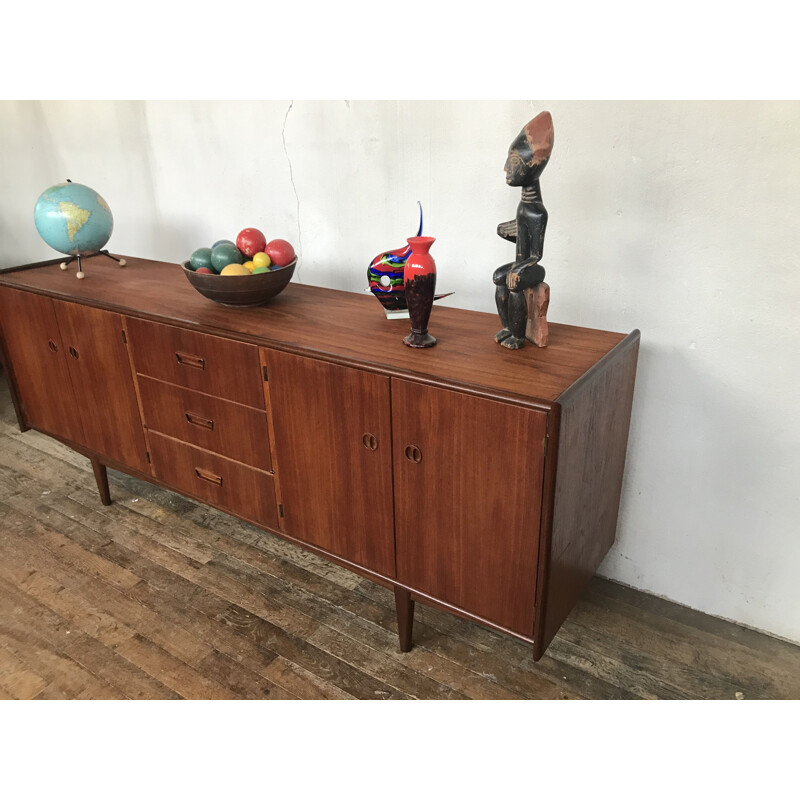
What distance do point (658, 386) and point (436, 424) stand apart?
27.6 inches

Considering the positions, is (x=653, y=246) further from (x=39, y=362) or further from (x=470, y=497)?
(x=39, y=362)

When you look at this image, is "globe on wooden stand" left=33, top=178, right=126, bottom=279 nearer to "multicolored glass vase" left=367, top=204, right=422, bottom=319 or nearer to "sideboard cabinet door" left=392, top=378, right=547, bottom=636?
"multicolored glass vase" left=367, top=204, right=422, bottom=319

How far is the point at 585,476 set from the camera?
159 cm

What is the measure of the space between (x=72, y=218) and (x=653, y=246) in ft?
6.34

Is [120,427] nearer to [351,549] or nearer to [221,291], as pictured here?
[221,291]

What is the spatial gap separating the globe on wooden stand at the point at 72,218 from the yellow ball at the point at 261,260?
31.3 inches

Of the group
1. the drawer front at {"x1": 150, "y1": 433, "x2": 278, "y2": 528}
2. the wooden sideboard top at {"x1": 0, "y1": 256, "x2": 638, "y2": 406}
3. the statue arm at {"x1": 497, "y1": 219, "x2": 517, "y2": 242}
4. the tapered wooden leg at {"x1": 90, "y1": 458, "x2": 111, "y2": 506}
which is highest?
the statue arm at {"x1": 497, "y1": 219, "x2": 517, "y2": 242}

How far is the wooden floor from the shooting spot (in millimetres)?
1752

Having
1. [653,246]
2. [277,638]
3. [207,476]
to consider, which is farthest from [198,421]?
[653,246]

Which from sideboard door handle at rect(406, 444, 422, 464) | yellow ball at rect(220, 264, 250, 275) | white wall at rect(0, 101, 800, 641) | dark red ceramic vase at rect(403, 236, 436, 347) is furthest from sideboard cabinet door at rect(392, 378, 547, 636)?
yellow ball at rect(220, 264, 250, 275)

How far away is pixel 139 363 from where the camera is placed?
6.88ft

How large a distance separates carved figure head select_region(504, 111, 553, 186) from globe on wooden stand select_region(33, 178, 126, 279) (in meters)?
1.65

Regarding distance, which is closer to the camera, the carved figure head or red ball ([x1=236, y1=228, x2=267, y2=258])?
the carved figure head

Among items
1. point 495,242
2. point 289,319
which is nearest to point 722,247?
point 495,242
